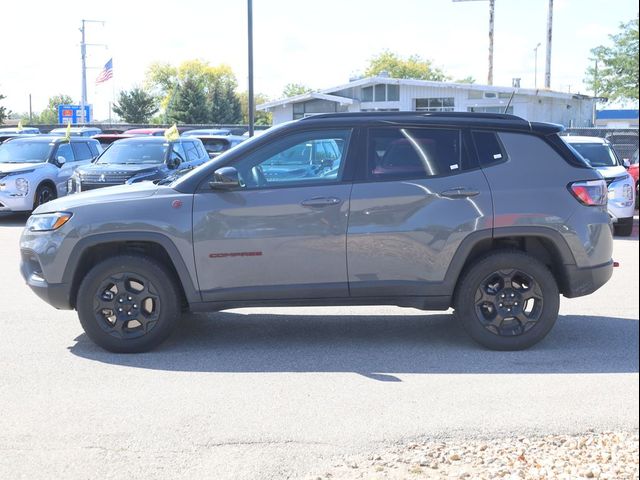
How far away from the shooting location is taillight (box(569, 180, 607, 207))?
6094 mm

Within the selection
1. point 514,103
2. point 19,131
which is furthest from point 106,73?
point 514,103

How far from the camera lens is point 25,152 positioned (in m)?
17.3

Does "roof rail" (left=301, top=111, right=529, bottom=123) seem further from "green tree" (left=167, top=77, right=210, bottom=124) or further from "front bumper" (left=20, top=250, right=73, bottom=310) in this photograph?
"green tree" (left=167, top=77, right=210, bottom=124)

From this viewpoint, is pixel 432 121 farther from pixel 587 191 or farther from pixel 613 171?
pixel 613 171

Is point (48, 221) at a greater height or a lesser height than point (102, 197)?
lesser

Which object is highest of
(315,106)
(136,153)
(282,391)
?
(315,106)

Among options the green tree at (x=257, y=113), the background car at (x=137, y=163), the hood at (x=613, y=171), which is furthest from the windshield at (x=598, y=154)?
the green tree at (x=257, y=113)

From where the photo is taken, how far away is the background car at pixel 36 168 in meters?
15.8

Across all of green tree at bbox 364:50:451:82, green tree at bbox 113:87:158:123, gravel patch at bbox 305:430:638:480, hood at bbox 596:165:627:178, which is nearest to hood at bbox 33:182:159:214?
gravel patch at bbox 305:430:638:480

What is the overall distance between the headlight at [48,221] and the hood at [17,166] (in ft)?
34.2

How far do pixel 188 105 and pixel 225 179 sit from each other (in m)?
57.1

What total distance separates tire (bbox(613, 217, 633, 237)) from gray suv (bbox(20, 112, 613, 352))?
24.1 ft

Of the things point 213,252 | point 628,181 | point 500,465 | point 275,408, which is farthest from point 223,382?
point 628,181

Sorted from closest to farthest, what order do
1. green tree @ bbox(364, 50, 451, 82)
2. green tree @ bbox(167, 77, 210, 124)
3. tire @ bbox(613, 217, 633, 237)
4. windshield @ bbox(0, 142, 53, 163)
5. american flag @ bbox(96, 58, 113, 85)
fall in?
tire @ bbox(613, 217, 633, 237), windshield @ bbox(0, 142, 53, 163), american flag @ bbox(96, 58, 113, 85), green tree @ bbox(167, 77, 210, 124), green tree @ bbox(364, 50, 451, 82)
